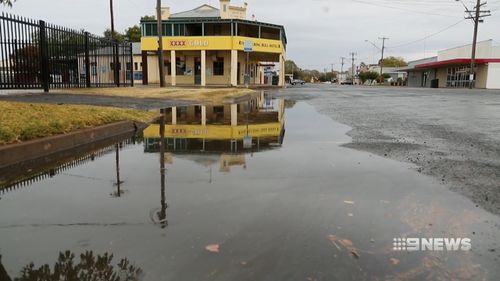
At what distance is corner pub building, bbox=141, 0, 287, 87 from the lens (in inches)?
1919

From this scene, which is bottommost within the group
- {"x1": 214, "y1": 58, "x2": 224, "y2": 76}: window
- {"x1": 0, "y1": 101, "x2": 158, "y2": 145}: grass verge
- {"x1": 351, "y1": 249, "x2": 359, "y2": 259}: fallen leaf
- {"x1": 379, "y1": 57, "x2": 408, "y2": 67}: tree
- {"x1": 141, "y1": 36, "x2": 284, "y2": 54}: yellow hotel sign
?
{"x1": 351, "y1": 249, "x2": 359, "y2": 259}: fallen leaf

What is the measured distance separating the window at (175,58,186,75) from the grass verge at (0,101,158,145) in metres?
43.8

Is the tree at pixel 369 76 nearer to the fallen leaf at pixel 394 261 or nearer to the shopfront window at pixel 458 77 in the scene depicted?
the shopfront window at pixel 458 77

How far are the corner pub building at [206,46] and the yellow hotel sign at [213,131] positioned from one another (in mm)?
36426

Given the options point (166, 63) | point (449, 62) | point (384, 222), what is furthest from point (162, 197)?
point (449, 62)

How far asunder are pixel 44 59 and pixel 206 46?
31.7 metres

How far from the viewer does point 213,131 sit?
10.3 meters

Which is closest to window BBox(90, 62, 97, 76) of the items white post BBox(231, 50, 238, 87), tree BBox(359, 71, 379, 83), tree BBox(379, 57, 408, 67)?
white post BBox(231, 50, 238, 87)

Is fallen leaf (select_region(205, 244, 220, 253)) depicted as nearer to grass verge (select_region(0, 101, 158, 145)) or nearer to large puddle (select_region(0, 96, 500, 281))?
large puddle (select_region(0, 96, 500, 281))

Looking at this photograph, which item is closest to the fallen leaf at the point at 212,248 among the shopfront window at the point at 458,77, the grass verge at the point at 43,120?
the grass verge at the point at 43,120

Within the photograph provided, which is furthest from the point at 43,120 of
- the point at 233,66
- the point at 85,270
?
the point at 233,66

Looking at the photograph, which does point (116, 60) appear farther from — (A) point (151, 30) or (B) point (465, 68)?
(B) point (465, 68)

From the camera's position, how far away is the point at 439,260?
→ 323 centimetres

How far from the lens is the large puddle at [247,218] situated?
310 centimetres
